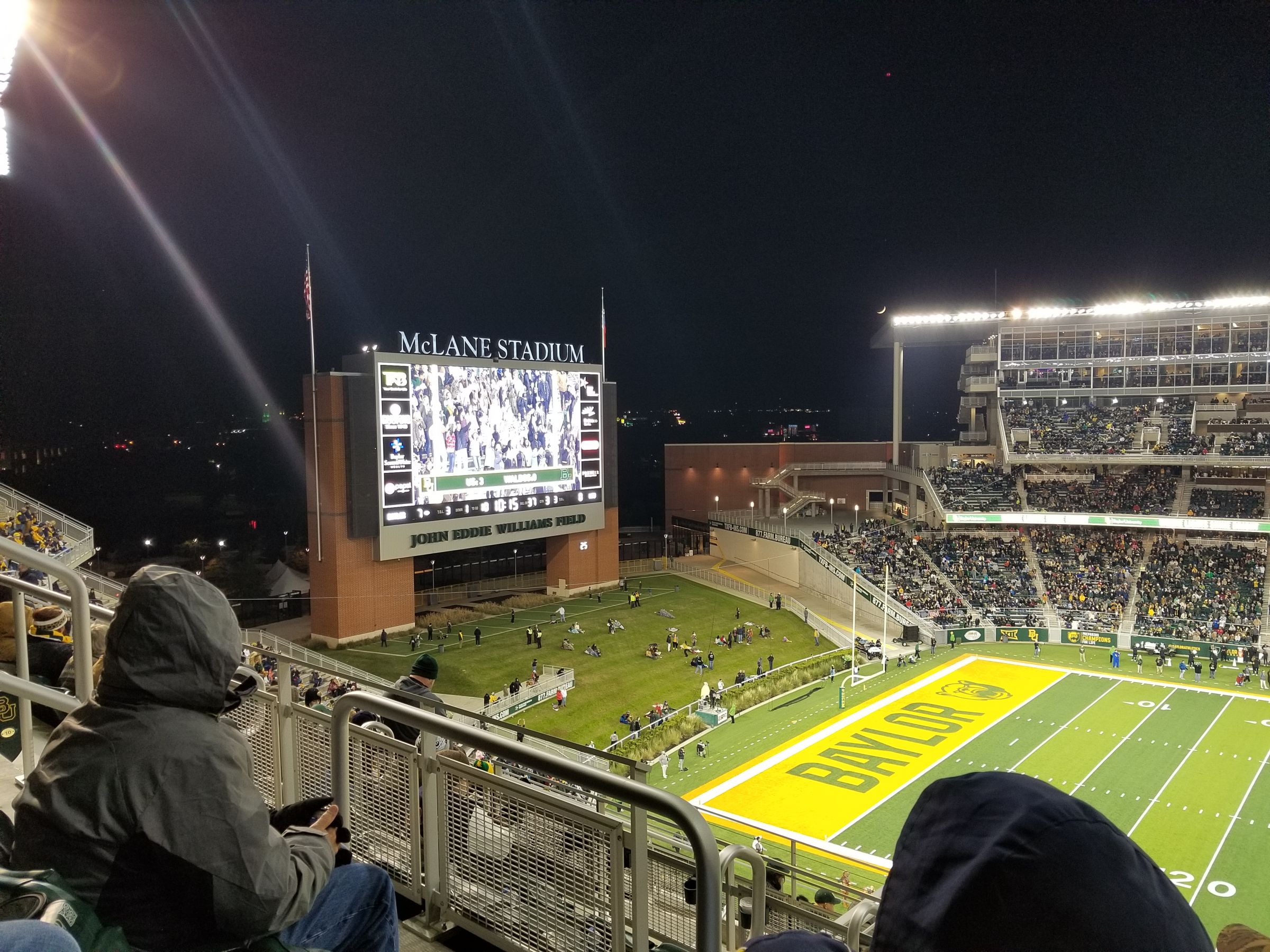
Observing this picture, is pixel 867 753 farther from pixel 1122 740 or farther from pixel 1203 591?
pixel 1203 591

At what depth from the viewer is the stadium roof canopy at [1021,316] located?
1726 inches

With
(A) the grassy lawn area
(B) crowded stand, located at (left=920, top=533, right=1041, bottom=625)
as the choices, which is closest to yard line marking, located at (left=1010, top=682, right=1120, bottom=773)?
(B) crowded stand, located at (left=920, top=533, right=1041, bottom=625)

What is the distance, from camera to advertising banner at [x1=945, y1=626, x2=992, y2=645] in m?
34.4

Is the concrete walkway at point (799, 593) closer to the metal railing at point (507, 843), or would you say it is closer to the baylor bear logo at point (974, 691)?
the baylor bear logo at point (974, 691)

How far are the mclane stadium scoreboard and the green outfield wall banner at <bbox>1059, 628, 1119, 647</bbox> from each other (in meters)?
20.5

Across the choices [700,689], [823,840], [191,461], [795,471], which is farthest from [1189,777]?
[191,461]

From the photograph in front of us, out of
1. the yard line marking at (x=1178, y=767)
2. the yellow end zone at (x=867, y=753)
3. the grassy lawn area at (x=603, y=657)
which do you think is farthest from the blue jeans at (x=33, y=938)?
the grassy lawn area at (x=603, y=657)

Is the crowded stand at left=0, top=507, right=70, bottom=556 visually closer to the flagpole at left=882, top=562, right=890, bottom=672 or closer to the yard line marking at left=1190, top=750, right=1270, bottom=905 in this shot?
the yard line marking at left=1190, top=750, right=1270, bottom=905

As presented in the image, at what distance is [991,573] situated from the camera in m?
39.1

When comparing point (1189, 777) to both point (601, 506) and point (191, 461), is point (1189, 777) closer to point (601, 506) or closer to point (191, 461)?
point (601, 506)

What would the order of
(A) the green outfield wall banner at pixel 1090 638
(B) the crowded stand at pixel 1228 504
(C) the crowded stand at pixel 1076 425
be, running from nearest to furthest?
(A) the green outfield wall banner at pixel 1090 638
(B) the crowded stand at pixel 1228 504
(C) the crowded stand at pixel 1076 425

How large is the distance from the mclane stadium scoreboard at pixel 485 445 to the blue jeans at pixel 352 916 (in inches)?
1150

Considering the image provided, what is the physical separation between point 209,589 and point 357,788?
200 centimetres

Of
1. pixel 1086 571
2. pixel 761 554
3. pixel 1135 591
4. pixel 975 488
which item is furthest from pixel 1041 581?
pixel 761 554
